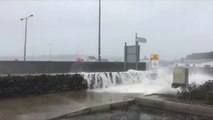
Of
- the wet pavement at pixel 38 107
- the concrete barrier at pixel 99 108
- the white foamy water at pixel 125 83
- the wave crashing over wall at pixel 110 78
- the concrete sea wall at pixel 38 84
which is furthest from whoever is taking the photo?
the wave crashing over wall at pixel 110 78

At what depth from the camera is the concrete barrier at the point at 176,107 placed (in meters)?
8.55

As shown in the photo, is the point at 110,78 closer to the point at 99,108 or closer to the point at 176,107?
the point at 99,108

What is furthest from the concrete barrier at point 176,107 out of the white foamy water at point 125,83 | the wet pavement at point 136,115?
the white foamy water at point 125,83

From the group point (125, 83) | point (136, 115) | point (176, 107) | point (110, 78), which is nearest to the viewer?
point (136, 115)

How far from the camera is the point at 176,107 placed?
918 cm

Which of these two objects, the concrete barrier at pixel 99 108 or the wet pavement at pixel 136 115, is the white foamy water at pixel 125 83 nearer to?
the concrete barrier at pixel 99 108

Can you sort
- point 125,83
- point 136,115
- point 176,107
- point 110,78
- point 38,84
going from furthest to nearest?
point 125,83 < point 110,78 < point 38,84 < point 176,107 < point 136,115

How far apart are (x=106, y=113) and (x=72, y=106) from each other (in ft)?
4.82

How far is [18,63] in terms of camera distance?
14875 mm

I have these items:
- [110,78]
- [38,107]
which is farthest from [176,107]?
[110,78]

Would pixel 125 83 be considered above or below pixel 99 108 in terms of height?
above

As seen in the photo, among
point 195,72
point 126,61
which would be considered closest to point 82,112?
point 126,61

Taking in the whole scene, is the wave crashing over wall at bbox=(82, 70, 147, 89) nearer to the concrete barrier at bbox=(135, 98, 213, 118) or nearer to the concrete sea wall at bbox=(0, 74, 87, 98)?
the concrete sea wall at bbox=(0, 74, 87, 98)

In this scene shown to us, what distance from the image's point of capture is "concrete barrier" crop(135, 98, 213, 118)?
855 cm
